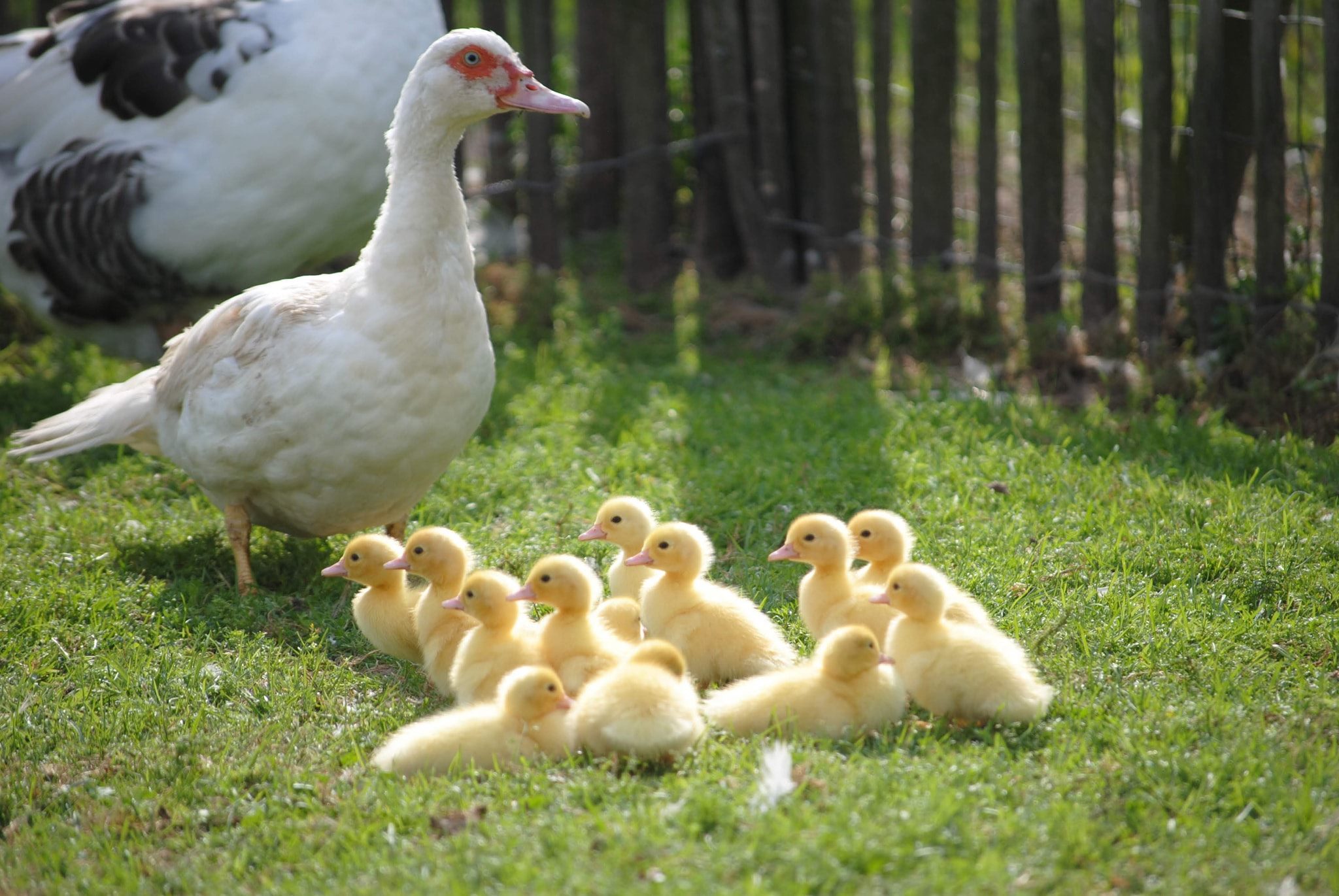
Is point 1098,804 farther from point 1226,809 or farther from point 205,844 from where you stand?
point 205,844

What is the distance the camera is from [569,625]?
4.09m

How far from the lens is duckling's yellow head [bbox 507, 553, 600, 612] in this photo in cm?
400

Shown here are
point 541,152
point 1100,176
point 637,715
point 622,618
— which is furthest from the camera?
point 541,152

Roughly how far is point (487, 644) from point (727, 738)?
0.80 meters

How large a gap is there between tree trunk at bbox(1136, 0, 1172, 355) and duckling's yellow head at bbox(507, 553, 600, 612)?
3.96 m

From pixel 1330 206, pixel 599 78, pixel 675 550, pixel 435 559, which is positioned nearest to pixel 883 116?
pixel 599 78

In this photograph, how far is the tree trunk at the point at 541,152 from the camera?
8.67 meters

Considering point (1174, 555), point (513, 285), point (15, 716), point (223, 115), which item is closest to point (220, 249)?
point (223, 115)

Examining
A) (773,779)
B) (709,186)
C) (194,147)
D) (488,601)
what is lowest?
(773,779)

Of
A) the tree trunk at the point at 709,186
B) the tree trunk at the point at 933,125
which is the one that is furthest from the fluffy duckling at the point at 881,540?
the tree trunk at the point at 709,186

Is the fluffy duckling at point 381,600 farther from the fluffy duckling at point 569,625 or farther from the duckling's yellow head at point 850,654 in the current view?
the duckling's yellow head at point 850,654

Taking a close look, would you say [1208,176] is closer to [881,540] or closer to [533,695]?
[881,540]

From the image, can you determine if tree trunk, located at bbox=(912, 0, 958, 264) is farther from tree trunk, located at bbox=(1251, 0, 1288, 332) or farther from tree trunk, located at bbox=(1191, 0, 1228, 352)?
tree trunk, located at bbox=(1251, 0, 1288, 332)

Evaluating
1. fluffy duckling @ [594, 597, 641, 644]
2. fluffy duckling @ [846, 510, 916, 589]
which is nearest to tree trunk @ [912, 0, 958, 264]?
fluffy duckling @ [846, 510, 916, 589]
